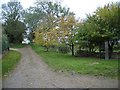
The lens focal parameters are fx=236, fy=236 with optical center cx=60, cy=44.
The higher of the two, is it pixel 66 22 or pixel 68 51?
pixel 66 22

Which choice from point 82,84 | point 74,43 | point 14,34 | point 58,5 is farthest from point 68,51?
point 82,84

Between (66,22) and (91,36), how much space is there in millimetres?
3532

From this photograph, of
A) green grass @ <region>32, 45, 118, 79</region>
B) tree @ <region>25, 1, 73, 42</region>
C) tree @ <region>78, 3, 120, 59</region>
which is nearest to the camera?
green grass @ <region>32, 45, 118, 79</region>

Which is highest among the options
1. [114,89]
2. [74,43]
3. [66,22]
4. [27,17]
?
[27,17]

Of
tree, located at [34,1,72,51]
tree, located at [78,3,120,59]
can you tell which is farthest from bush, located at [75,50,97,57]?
tree, located at [34,1,72,51]

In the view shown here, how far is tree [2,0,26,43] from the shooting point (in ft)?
104

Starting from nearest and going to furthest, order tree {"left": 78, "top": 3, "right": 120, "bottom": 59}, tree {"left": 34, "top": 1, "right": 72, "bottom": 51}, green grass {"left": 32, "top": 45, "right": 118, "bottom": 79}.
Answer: green grass {"left": 32, "top": 45, "right": 118, "bottom": 79}
tree {"left": 78, "top": 3, "right": 120, "bottom": 59}
tree {"left": 34, "top": 1, "right": 72, "bottom": 51}

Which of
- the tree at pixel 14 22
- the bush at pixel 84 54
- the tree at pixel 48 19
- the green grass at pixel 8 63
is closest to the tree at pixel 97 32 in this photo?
the bush at pixel 84 54

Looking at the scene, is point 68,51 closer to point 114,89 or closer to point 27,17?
point 27,17

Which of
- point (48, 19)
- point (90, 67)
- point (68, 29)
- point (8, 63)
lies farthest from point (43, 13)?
point (90, 67)

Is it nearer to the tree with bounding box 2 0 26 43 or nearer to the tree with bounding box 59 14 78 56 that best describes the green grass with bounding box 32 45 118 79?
the tree with bounding box 59 14 78 56

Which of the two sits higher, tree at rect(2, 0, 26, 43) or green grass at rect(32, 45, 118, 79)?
tree at rect(2, 0, 26, 43)

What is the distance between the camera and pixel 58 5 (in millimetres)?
30109

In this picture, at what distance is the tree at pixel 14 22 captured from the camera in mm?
31636
